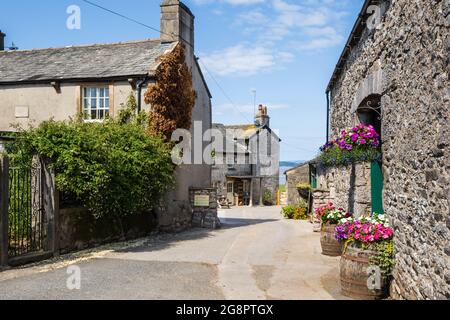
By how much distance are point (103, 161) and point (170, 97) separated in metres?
4.77

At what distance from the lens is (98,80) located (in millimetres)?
15445

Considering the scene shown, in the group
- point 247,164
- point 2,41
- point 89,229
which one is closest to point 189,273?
point 89,229

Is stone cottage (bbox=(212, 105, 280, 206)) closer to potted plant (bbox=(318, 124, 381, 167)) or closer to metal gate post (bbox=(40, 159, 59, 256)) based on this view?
metal gate post (bbox=(40, 159, 59, 256))

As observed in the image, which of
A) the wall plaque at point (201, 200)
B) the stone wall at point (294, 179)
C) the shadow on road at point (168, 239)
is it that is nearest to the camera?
the shadow on road at point (168, 239)

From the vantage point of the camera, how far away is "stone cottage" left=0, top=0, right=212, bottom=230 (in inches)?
604

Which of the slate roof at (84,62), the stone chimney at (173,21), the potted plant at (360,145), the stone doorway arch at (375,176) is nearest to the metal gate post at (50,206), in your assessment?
the slate roof at (84,62)

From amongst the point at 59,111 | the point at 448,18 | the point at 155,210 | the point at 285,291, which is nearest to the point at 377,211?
the point at 285,291

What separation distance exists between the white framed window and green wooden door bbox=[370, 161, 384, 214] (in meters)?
10.0

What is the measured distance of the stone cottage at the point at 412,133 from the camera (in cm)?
478

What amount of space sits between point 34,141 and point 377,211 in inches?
298

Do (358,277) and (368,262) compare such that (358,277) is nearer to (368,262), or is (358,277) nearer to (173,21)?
(368,262)

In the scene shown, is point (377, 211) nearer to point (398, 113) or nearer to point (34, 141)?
point (398, 113)

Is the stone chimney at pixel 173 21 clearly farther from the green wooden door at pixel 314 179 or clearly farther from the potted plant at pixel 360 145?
the potted plant at pixel 360 145

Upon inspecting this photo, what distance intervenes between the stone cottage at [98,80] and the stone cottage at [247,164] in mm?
19622
